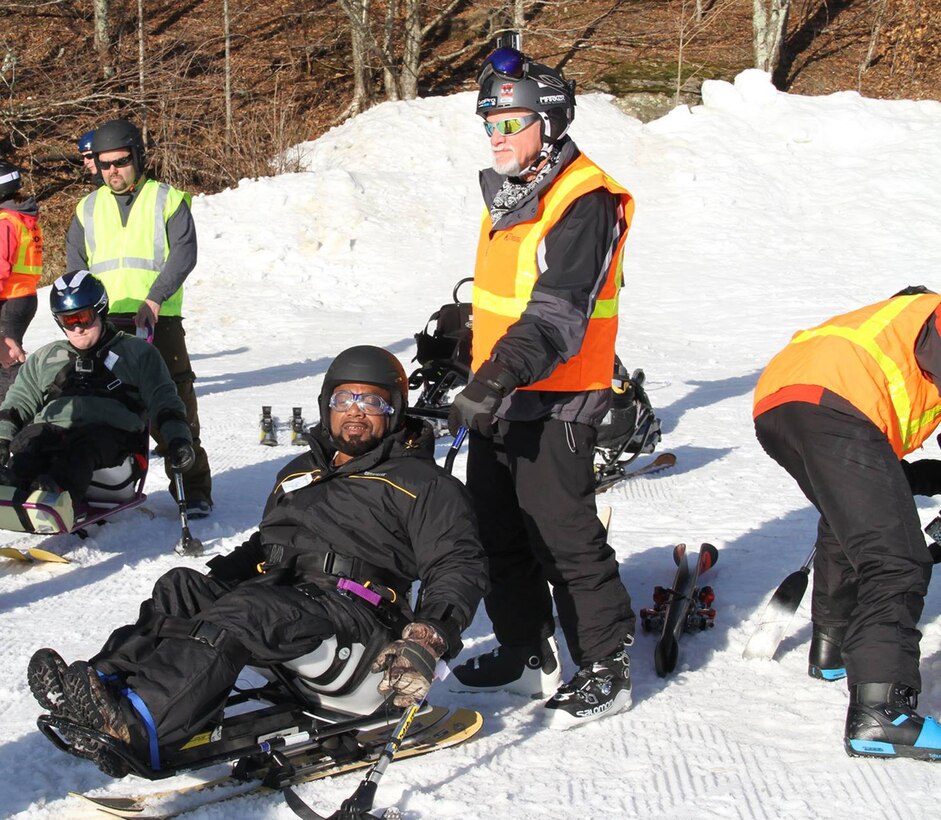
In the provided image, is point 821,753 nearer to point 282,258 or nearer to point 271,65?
point 282,258

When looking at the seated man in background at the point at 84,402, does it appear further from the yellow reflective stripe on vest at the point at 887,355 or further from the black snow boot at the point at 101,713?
the yellow reflective stripe on vest at the point at 887,355

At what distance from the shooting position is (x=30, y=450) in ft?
17.1

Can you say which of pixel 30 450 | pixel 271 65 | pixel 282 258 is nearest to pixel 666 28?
pixel 271 65

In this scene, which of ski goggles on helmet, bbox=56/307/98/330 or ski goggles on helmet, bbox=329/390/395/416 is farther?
ski goggles on helmet, bbox=56/307/98/330

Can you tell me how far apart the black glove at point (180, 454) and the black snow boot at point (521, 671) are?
194cm

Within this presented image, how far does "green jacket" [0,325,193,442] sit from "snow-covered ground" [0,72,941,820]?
2.01 ft

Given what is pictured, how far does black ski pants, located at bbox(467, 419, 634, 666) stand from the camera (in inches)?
149

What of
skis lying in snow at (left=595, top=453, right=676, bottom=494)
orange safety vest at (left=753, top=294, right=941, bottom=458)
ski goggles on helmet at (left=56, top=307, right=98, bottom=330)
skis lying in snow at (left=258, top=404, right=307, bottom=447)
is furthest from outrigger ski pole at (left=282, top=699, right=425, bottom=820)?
skis lying in snow at (left=258, top=404, right=307, bottom=447)

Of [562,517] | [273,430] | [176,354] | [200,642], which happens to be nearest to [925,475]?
[562,517]

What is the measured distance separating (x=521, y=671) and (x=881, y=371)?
1.60 meters

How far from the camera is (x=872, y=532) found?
349 centimetres

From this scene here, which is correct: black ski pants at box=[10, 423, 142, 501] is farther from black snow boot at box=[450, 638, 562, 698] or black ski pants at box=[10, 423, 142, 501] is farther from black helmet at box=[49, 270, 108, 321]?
black snow boot at box=[450, 638, 562, 698]

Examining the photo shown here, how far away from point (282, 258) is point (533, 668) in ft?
34.9

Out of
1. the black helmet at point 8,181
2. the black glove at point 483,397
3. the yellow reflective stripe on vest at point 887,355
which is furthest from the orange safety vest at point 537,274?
the black helmet at point 8,181
